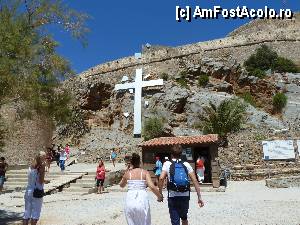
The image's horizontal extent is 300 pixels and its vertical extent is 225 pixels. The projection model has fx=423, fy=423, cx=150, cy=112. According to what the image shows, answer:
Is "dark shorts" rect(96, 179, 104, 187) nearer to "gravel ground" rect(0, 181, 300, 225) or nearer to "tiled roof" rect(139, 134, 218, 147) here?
"gravel ground" rect(0, 181, 300, 225)

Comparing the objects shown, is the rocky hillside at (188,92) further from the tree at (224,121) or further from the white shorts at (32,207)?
the white shorts at (32,207)

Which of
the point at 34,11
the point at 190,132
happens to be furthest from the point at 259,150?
the point at 34,11

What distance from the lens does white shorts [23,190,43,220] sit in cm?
781

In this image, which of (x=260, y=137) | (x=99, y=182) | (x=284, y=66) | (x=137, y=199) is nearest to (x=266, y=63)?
(x=284, y=66)

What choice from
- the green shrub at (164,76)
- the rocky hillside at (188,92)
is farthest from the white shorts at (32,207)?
the green shrub at (164,76)

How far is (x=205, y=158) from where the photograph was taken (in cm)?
1853

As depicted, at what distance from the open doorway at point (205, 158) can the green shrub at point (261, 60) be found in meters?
21.8

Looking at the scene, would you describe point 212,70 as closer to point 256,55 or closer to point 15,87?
point 256,55

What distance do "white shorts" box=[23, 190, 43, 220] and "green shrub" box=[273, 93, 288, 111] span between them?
93.4ft

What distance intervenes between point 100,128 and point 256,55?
55.5 feet

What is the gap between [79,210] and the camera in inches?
460

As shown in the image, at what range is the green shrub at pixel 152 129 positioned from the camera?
28453mm

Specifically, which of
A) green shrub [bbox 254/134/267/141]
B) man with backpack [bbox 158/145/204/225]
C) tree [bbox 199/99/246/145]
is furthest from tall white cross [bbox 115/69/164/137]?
man with backpack [bbox 158/145/204/225]

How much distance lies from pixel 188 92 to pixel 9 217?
23311mm
